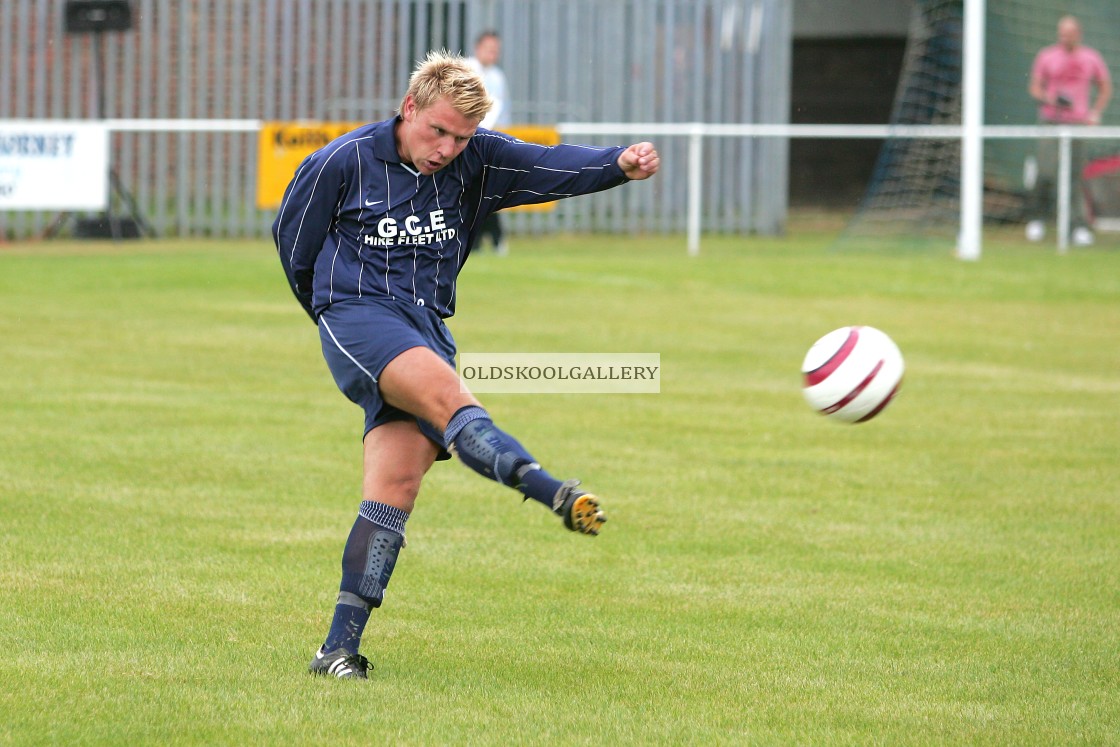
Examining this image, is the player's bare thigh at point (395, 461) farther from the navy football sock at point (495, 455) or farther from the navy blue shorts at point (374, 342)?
the navy football sock at point (495, 455)

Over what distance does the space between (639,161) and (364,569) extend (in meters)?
1.50

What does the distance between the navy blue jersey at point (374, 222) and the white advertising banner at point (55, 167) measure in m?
14.4

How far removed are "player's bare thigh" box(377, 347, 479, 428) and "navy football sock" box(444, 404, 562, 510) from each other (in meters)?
0.05

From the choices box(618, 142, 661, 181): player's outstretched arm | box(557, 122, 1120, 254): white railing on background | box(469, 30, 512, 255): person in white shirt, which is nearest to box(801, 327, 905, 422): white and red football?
box(618, 142, 661, 181): player's outstretched arm

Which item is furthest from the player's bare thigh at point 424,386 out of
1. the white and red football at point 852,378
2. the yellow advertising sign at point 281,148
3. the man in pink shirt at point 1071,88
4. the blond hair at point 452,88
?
the man in pink shirt at point 1071,88

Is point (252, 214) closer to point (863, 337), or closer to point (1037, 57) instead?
point (1037, 57)

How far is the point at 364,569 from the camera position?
189 inches

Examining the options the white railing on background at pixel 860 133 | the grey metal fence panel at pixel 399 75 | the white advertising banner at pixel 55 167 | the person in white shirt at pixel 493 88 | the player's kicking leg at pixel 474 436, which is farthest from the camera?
the grey metal fence panel at pixel 399 75

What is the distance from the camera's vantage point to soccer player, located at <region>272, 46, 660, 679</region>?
4.68 m

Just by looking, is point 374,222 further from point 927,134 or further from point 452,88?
point 927,134

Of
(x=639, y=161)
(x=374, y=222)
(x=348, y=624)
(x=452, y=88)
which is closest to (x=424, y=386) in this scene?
(x=374, y=222)

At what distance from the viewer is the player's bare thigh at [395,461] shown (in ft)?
15.8

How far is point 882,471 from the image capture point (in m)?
8.31

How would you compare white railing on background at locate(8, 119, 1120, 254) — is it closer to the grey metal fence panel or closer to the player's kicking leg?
the grey metal fence panel
